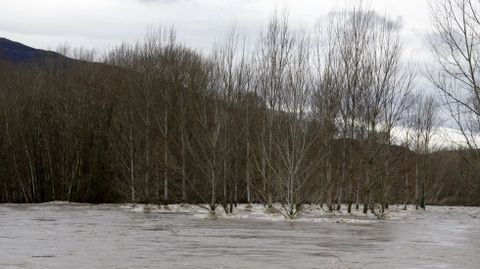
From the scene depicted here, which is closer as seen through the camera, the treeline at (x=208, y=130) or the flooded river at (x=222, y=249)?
the flooded river at (x=222, y=249)

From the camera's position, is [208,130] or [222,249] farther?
[208,130]

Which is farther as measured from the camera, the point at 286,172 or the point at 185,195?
the point at 185,195

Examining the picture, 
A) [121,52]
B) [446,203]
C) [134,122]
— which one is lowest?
[446,203]

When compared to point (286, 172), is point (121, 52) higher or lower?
higher

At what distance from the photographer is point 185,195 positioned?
47625mm

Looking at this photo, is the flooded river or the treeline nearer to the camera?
the flooded river

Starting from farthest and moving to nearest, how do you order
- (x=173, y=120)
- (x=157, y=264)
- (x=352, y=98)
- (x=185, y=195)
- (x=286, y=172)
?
(x=173, y=120), (x=185, y=195), (x=352, y=98), (x=286, y=172), (x=157, y=264)

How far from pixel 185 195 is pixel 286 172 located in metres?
18.0

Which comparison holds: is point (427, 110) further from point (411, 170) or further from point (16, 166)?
point (16, 166)

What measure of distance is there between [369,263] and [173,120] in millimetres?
40958

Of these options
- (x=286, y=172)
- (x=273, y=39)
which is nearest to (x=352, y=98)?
(x=273, y=39)

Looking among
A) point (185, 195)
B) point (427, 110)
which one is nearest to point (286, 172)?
point (185, 195)

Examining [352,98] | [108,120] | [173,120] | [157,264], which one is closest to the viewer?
[157,264]

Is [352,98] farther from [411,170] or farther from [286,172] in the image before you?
[411,170]
